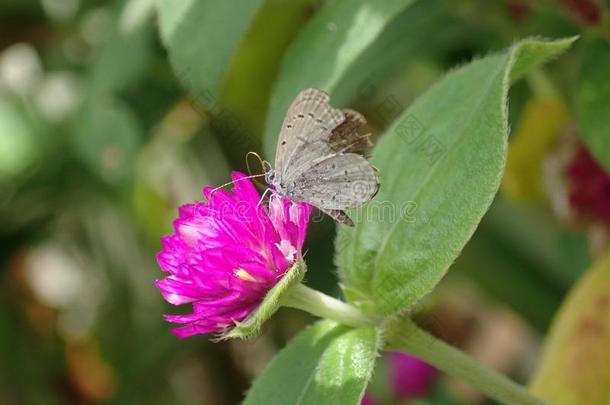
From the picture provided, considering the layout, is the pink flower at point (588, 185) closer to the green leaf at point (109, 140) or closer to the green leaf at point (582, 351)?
the green leaf at point (582, 351)

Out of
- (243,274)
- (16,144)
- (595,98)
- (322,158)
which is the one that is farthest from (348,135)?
(16,144)

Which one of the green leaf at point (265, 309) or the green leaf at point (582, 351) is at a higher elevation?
the green leaf at point (265, 309)

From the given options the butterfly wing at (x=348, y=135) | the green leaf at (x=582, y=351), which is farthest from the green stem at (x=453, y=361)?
the green leaf at (x=582, y=351)

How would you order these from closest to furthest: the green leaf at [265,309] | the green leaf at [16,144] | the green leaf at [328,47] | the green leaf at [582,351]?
the green leaf at [265,309] < the green leaf at [328,47] < the green leaf at [582,351] < the green leaf at [16,144]

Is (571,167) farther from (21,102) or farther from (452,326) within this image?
(21,102)

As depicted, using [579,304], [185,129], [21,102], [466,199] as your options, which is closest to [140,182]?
[185,129]

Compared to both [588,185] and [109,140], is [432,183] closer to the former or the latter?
[588,185]
